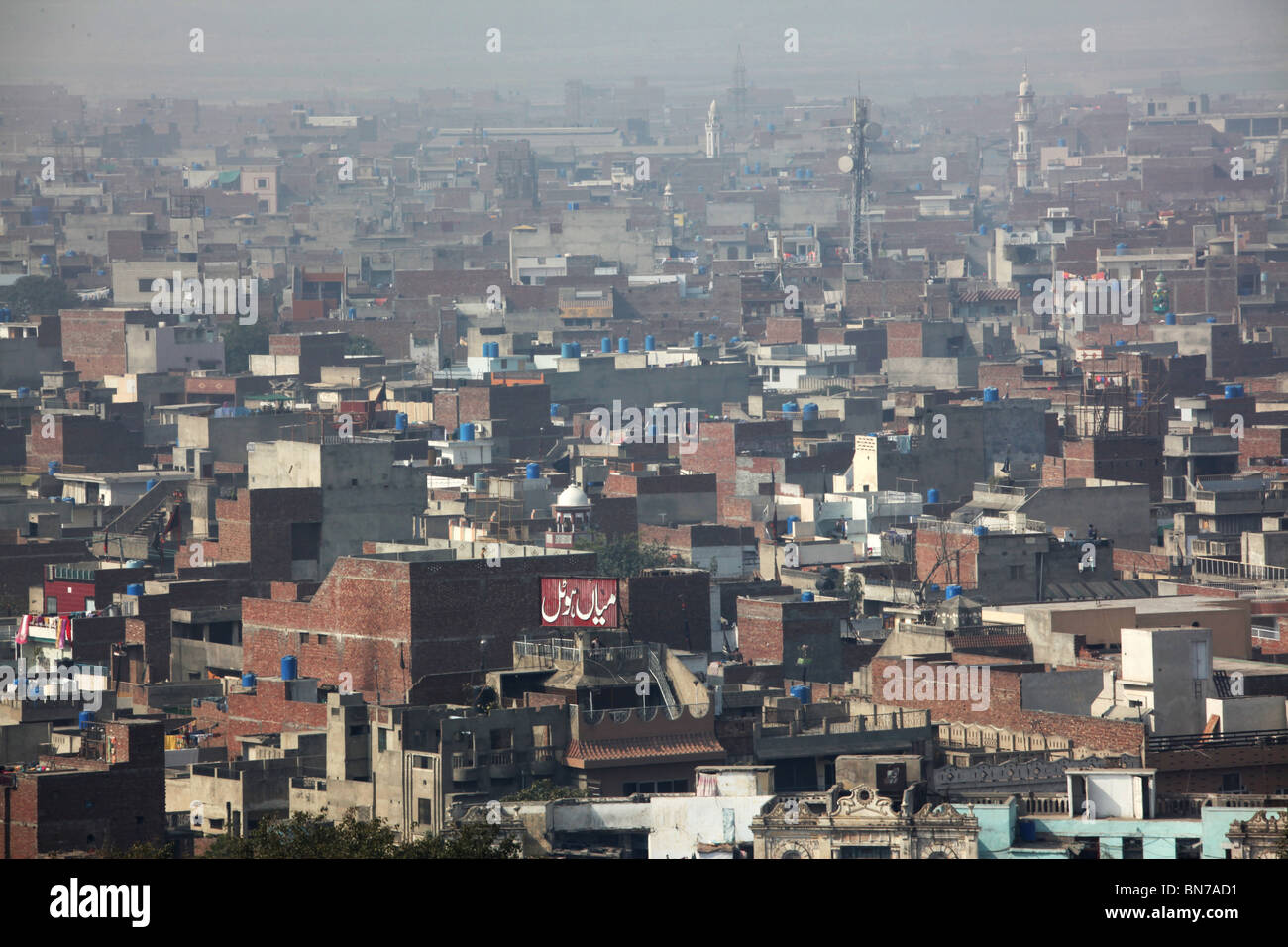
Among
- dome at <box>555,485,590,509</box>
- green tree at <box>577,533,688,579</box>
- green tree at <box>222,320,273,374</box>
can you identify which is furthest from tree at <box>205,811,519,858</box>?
green tree at <box>222,320,273,374</box>

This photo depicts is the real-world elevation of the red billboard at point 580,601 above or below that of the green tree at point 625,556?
above

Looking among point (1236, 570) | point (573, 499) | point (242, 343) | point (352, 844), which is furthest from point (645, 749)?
point (242, 343)

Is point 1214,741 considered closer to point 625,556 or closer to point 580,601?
point 580,601

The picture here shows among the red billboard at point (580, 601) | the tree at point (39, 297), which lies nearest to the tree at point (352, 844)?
the red billboard at point (580, 601)

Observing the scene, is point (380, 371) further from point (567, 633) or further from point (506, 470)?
point (567, 633)

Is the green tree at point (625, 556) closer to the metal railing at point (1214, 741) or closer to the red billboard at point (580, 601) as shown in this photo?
the red billboard at point (580, 601)

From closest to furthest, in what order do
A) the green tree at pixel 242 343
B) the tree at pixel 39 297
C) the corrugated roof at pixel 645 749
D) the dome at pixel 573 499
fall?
the corrugated roof at pixel 645 749, the dome at pixel 573 499, the green tree at pixel 242 343, the tree at pixel 39 297
